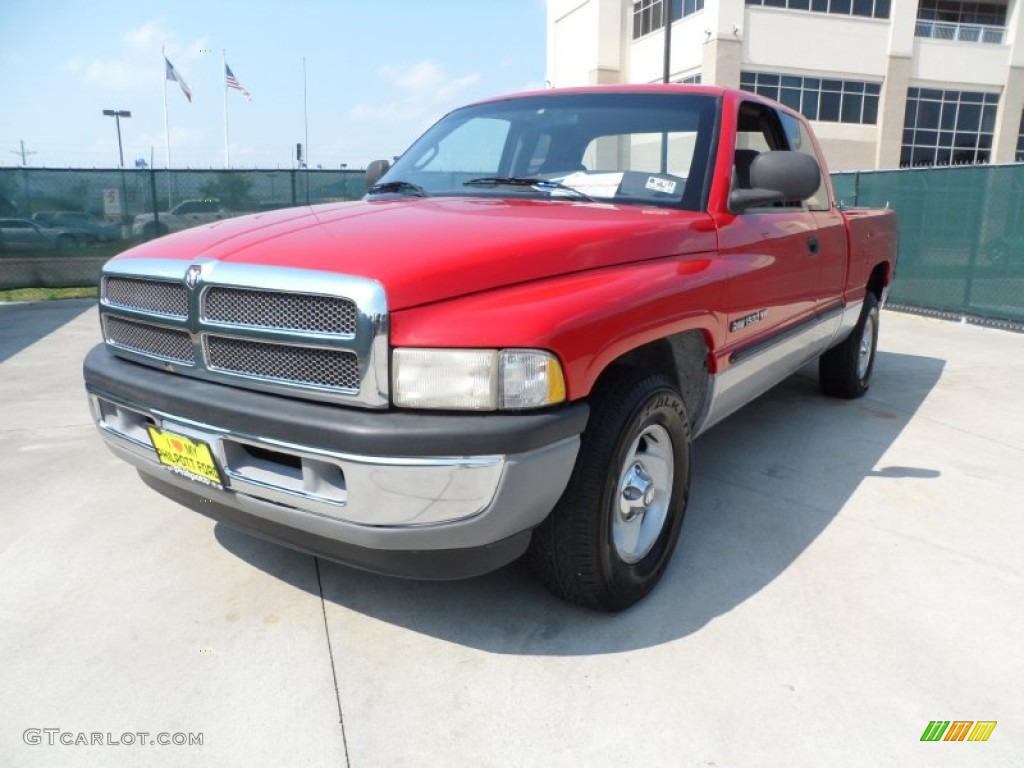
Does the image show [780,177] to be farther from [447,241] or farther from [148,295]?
[148,295]

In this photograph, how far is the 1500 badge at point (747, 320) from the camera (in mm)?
3088

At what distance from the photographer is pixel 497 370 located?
200cm

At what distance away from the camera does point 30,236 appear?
11828 millimetres

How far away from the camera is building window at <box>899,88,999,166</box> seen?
33156 millimetres

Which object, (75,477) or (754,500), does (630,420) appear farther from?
(75,477)

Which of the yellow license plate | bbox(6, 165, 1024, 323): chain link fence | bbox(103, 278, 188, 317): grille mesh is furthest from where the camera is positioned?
bbox(6, 165, 1024, 323): chain link fence

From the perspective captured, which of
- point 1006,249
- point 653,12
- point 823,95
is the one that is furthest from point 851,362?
point 653,12

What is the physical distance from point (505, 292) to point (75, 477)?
2881mm

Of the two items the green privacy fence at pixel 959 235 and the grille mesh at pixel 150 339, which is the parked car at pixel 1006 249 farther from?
the grille mesh at pixel 150 339

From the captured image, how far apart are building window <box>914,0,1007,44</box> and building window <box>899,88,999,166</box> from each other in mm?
2269

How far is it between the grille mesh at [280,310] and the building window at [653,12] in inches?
1298

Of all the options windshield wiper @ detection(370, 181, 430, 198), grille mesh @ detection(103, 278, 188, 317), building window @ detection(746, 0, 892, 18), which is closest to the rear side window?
windshield wiper @ detection(370, 181, 430, 198)

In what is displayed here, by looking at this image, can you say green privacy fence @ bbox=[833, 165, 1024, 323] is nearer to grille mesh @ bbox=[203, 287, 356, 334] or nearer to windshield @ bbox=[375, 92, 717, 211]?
windshield @ bbox=[375, 92, 717, 211]

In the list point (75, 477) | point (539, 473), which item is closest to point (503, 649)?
point (539, 473)
